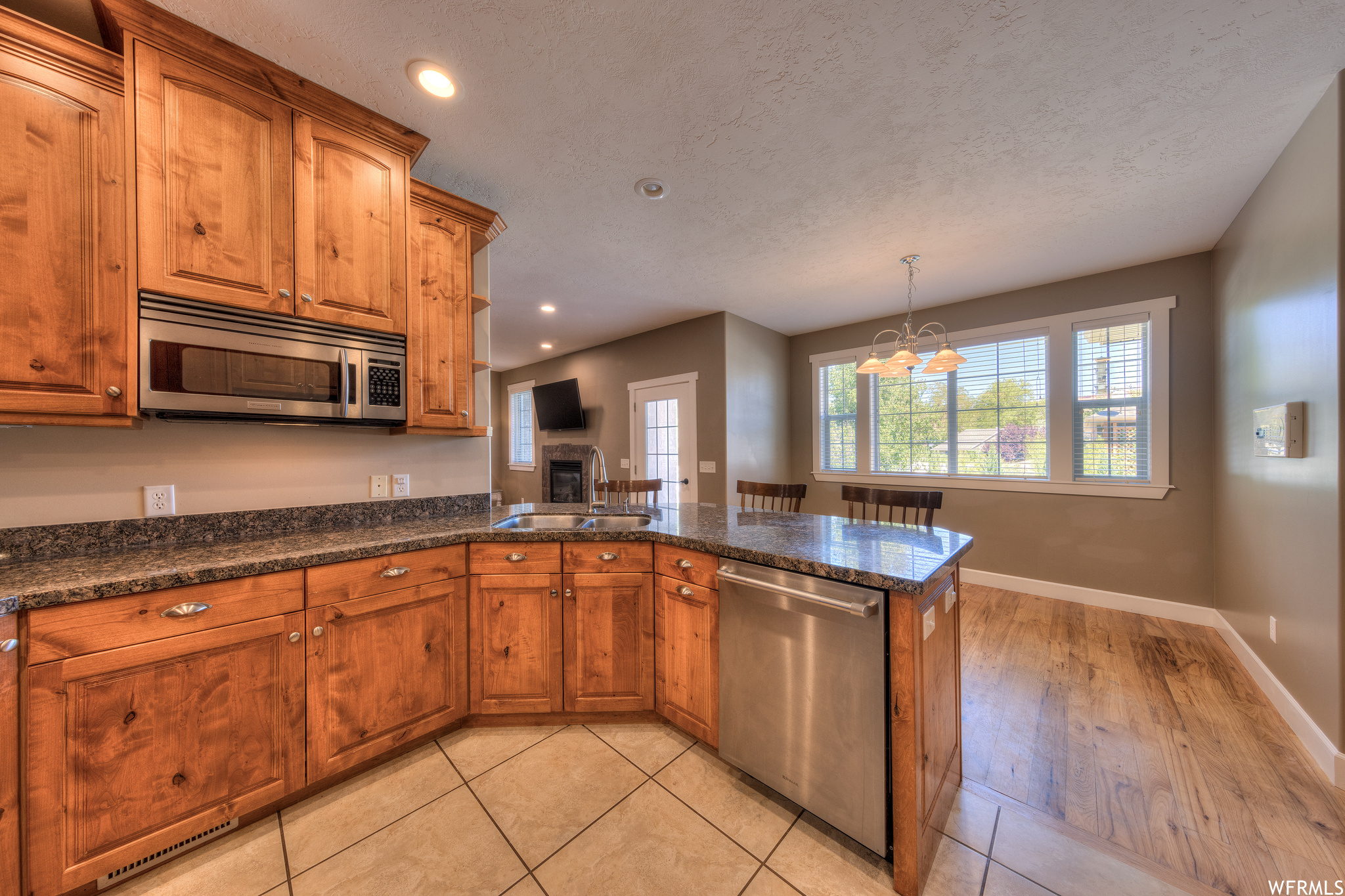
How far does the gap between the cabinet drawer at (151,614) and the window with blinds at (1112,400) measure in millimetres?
5071

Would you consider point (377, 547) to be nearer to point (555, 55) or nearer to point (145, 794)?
point (145, 794)

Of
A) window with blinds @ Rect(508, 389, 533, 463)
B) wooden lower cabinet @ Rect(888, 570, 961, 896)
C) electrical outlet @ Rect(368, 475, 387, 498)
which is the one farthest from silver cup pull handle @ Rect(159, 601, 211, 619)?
window with blinds @ Rect(508, 389, 533, 463)

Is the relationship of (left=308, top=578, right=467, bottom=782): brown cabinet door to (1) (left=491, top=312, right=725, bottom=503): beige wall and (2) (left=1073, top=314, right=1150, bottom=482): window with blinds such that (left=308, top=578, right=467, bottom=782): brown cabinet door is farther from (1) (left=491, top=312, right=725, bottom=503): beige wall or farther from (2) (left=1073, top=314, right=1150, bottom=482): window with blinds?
(2) (left=1073, top=314, right=1150, bottom=482): window with blinds

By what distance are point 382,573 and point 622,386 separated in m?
3.95

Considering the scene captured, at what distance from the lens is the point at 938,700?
1.38m

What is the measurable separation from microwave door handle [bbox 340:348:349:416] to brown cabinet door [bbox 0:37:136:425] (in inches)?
21.2

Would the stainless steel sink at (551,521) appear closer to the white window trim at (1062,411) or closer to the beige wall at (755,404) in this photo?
the beige wall at (755,404)

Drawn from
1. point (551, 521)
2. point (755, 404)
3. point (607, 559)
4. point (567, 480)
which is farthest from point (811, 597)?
point (567, 480)

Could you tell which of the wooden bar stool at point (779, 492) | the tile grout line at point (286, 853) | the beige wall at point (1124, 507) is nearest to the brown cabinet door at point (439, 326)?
the tile grout line at point (286, 853)

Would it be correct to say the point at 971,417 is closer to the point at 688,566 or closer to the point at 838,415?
the point at 838,415

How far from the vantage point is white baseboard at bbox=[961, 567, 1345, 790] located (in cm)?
171

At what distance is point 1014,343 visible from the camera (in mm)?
3842

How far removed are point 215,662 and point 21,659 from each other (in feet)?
1.18

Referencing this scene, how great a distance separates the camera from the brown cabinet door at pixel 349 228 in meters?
1.70
